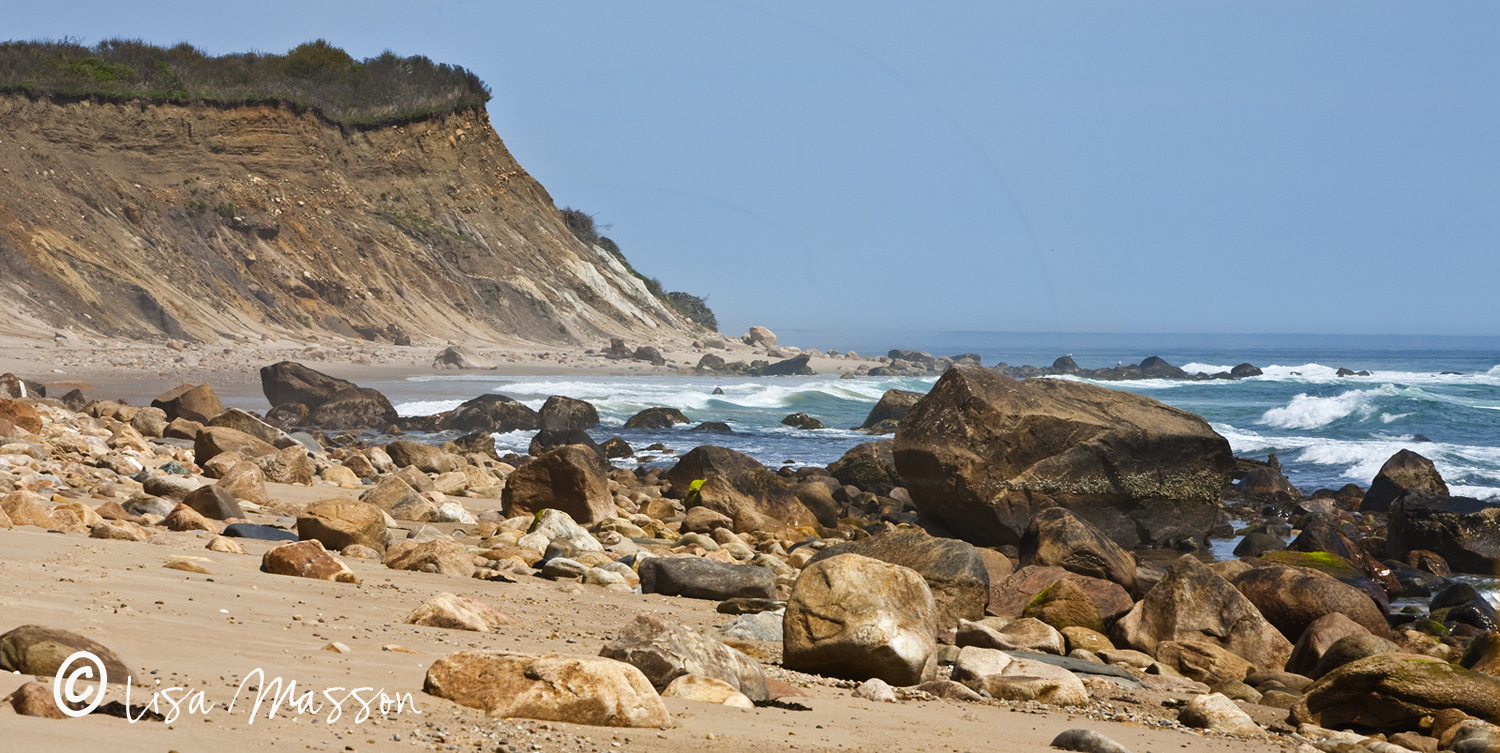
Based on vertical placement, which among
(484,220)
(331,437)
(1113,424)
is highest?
(484,220)

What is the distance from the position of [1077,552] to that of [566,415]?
54.3 ft

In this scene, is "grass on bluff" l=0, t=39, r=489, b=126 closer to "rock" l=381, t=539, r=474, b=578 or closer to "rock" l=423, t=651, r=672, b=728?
"rock" l=381, t=539, r=474, b=578

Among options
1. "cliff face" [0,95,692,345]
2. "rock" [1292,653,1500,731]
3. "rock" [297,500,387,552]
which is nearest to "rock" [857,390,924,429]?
"rock" [297,500,387,552]

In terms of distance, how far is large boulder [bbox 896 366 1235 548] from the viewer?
35.1 ft

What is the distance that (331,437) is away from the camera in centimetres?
2017

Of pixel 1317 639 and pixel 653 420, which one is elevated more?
pixel 1317 639

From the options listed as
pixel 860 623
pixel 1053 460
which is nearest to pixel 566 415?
pixel 1053 460

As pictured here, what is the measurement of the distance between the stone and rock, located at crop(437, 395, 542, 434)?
7.18 feet

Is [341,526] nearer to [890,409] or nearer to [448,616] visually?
[448,616]

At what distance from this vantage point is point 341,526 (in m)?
6.95

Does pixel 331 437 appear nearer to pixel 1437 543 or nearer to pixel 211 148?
pixel 1437 543

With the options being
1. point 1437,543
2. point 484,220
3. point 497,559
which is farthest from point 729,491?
point 484,220

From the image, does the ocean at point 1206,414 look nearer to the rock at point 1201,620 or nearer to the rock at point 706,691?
the rock at point 1201,620

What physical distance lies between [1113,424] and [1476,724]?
6.69 metres
